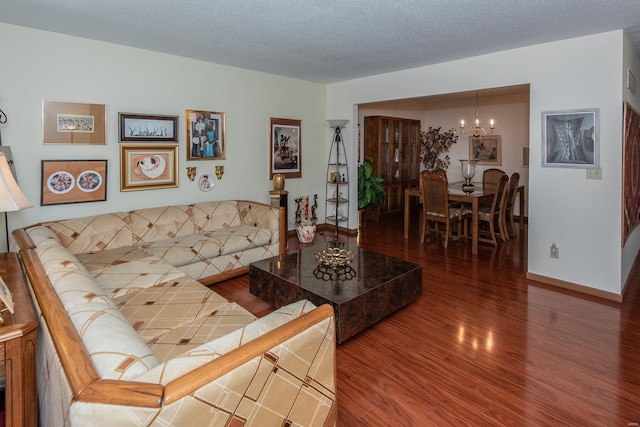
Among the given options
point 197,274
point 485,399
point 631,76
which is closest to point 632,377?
point 485,399

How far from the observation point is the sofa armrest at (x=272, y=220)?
4301mm

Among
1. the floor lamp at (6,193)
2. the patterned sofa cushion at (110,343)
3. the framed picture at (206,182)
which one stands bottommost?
the patterned sofa cushion at (110,343)

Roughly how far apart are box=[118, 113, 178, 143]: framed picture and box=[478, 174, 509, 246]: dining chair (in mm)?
4210

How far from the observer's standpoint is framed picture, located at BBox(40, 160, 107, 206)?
11.6 ft

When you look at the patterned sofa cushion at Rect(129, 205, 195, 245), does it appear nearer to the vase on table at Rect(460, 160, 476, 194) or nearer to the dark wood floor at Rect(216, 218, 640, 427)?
the dark wood floor at Rect(216, 218, 640, 427)

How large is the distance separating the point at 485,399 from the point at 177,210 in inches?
135

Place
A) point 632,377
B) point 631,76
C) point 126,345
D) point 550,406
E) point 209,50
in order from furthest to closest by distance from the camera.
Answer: point 209,50 → point 631,76 → point 632,377 → point 550,406 → point 126,345

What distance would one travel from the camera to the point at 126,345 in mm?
1245


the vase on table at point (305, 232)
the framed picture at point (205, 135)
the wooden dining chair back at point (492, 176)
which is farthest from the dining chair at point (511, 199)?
the framed picture at point (205, 135)

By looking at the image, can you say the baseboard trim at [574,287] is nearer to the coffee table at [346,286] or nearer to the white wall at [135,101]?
the coffee table at [346,286]

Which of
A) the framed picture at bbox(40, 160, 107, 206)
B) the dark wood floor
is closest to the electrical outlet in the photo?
the dark wood floor

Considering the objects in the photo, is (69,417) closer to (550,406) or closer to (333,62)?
(550,406)

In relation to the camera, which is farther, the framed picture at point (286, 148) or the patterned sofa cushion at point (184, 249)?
the framed picture at point (286, 148)

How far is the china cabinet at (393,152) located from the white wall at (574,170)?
287cm
